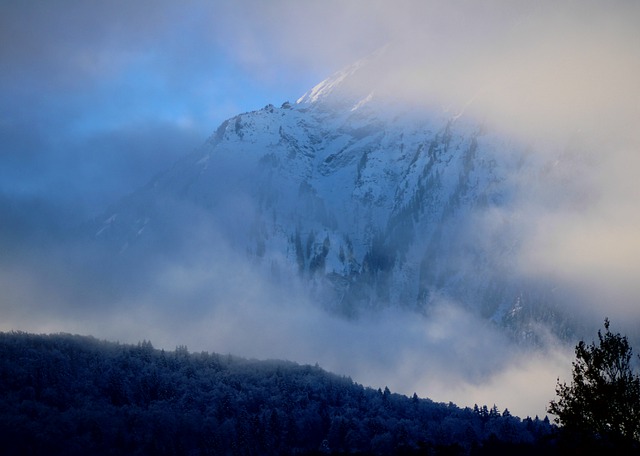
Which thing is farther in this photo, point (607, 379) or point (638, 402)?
point (607, 379)

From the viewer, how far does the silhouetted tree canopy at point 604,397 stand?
5694cm

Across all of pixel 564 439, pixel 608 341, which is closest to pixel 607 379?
pixel 608 341

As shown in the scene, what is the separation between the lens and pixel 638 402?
57031mm

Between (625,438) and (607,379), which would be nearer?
(625,438)

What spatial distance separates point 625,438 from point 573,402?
5.09 m

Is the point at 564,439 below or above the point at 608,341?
below

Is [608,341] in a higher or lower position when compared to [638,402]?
higher

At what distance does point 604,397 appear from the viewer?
57.6m

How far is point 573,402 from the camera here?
59.8 meters

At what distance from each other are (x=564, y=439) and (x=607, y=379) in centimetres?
762

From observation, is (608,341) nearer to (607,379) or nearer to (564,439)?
(607,379)

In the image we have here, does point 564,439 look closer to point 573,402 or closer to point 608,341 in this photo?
point 573,402

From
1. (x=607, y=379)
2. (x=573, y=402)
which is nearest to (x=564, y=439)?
(x=573, y=402)

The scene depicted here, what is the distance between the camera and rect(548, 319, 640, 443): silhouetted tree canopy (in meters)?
56.9
